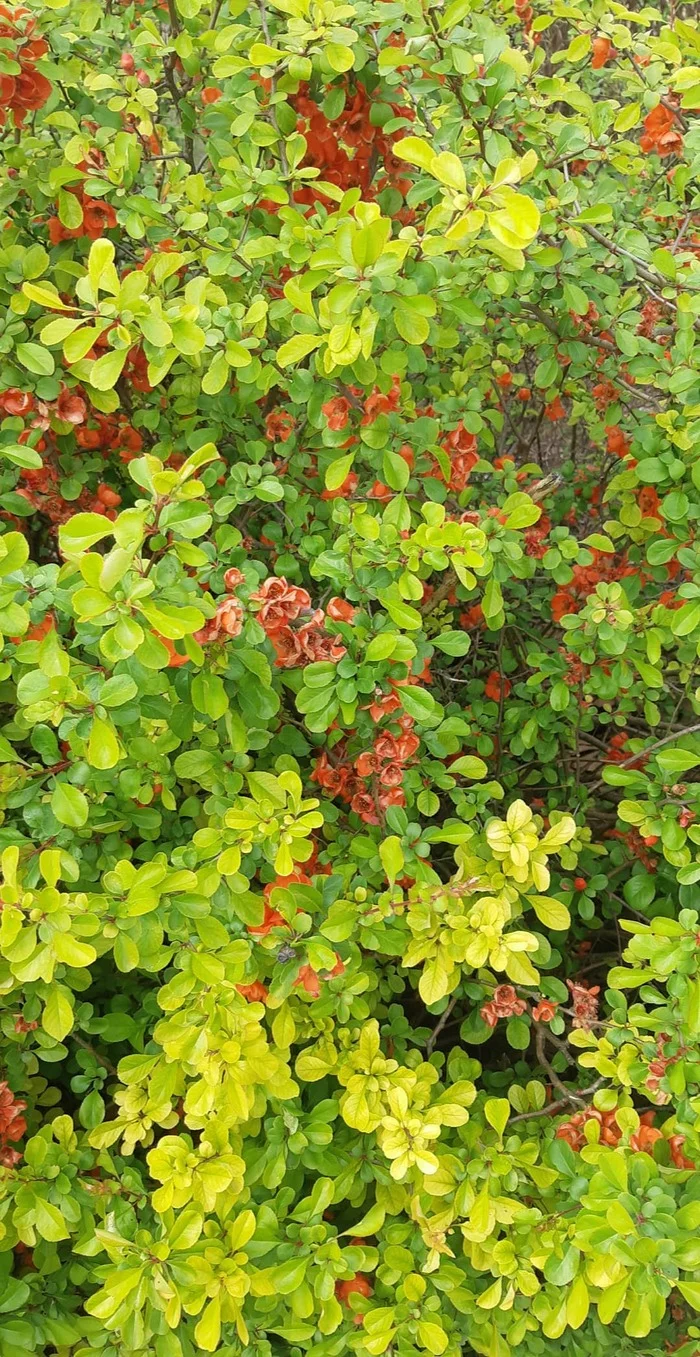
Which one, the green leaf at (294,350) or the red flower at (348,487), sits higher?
the green leaf at (294,350)

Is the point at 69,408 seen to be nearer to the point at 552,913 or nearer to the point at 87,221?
the point at 87,221

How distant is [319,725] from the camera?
1.11m

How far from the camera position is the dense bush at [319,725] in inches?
40.6

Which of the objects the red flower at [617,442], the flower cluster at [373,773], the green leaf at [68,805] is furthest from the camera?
the red flower at [617,442]

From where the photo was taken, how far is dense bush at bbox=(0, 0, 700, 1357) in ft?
3.38

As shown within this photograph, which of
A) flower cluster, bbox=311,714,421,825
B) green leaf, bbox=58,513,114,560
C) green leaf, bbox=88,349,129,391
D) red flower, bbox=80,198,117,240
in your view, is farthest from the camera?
red flower, bbox=80,198,117,240

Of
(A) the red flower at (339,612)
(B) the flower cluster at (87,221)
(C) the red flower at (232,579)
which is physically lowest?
(A) the red flower at (339,612)

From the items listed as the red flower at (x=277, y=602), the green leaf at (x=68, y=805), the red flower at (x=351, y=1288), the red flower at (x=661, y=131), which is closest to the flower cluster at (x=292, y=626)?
the red flower at (x=277, y=602)

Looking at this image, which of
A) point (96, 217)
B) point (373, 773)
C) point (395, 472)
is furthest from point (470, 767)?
point (96, 217)

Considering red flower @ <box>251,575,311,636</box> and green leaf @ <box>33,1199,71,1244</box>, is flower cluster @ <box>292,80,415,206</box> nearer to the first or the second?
red flower @ <box>251,575,311,636</box>

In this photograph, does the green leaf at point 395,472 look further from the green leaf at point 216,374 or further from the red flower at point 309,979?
the red flower at point 309,979

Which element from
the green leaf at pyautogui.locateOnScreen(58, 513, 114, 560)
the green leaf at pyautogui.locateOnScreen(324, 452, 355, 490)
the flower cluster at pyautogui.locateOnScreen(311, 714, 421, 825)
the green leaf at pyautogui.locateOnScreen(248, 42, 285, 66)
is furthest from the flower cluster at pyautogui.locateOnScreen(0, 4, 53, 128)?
the flower cluster at pyautogui.locateOnScreen(311, 714, 421, 825)

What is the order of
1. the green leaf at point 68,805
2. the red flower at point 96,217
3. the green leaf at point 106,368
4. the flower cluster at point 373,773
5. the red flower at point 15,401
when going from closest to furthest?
the green leaf at point 68,805 < the green leaf at point 106,368 < the flower cluster at point 373,773 < the red flower at point 15,401 < the red flower at point 96,217

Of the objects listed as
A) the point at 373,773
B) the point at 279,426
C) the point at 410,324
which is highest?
the point at 410,324
